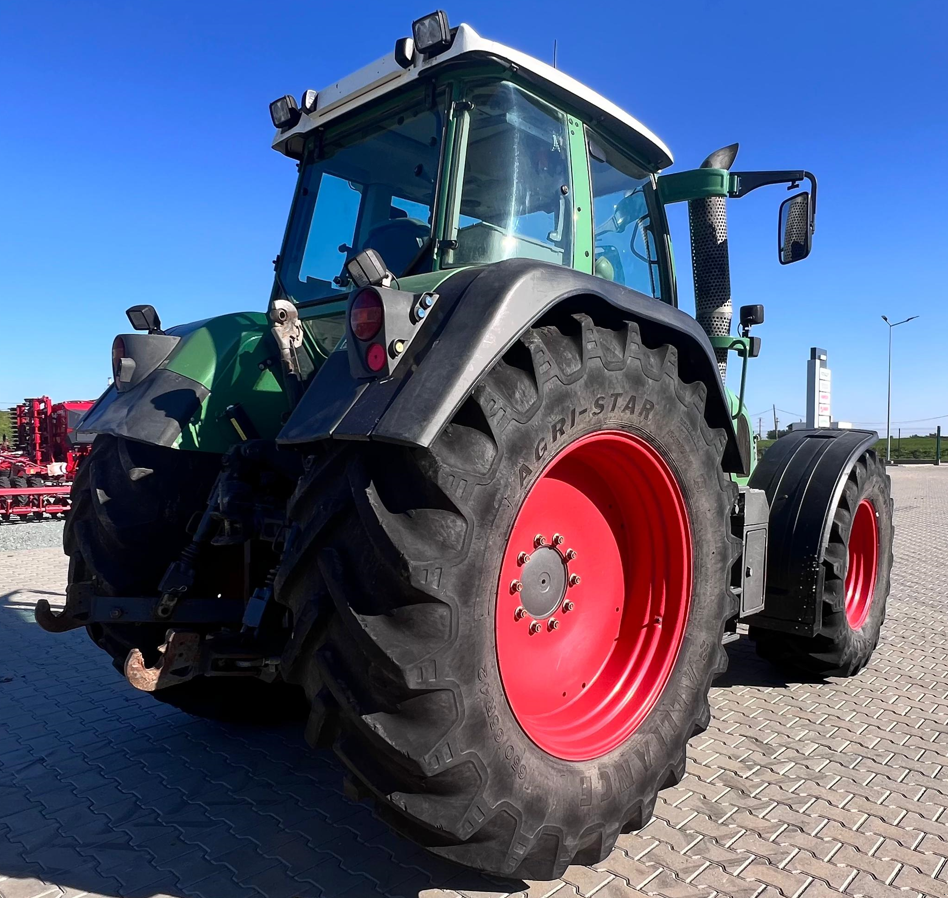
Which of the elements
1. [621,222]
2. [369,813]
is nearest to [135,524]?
[369,813]

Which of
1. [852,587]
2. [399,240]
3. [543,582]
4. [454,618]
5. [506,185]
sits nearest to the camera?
[454,618]

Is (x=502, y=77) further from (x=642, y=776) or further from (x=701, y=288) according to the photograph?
(x=642, y=776)

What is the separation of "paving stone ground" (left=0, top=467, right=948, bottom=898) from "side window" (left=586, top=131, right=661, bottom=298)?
2058mm

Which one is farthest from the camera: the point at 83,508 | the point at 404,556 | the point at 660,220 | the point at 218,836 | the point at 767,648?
the point at 767,648

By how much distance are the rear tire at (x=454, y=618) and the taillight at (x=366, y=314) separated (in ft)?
0.92

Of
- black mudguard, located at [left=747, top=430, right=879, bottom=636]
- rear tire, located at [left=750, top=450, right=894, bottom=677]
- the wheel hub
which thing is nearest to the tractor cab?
the wheel hub

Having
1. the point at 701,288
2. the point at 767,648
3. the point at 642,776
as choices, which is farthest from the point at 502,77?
the point at 767,648

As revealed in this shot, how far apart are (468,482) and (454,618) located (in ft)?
1.02

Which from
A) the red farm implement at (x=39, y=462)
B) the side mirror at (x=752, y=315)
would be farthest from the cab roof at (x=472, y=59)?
the red farm implement at (x=39, y=462)

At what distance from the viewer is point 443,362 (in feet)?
5.76

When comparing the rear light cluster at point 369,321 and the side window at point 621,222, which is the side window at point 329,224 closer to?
the side window at point 621,222

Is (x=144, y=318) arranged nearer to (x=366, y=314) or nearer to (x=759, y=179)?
(x=366, y=314)

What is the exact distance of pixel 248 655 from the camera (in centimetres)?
223

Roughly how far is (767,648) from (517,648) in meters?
2.38
